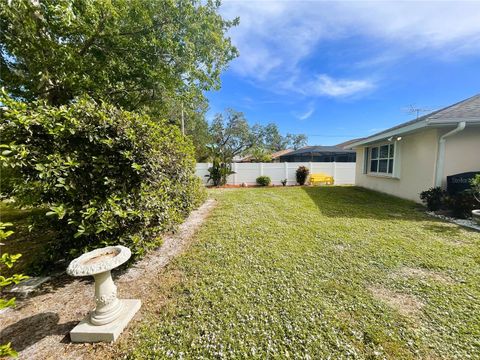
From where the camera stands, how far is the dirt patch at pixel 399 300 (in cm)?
229

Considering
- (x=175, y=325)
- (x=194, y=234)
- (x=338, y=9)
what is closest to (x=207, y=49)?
(x=338, y=9)

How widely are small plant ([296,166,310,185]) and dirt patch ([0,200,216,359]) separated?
12.4 meters

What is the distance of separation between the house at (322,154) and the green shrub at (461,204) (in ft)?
52.3

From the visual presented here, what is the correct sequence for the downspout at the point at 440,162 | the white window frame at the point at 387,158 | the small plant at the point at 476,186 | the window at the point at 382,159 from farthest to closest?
the window at the point at 382,159
the white window frame at the point at 387,158
the downspout at the point at 440,162
the small plant at the point at 476,186

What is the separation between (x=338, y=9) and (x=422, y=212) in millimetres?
6889

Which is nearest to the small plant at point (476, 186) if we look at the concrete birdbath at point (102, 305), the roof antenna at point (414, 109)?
the concrete birdbath at point (102, 305)

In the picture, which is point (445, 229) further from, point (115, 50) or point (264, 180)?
point (115, 50)

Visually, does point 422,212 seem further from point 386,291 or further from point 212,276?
point 212,276

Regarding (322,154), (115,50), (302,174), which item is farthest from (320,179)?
(115,50)

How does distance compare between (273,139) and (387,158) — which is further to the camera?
(273,139)

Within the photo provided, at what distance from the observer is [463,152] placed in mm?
6406

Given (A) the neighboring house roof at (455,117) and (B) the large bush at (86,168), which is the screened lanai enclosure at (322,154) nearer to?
(A) the neighboring house roof at (455,117)

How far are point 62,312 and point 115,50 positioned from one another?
6.97 m

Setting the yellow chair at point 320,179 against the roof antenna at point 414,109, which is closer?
the yellow chair at point 320,179
